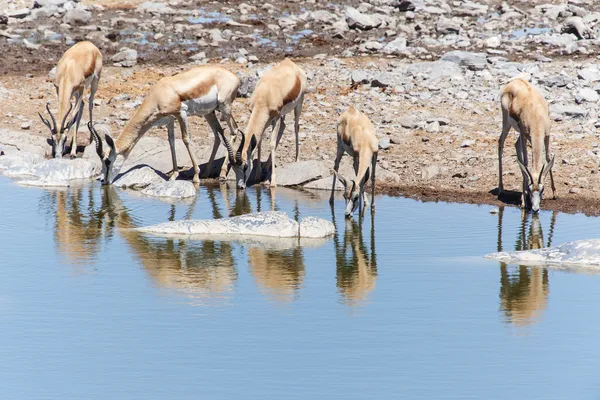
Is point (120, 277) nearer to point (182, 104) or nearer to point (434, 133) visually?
point (182, 104)

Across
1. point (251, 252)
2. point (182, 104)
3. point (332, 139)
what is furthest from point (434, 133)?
point (251, 252)

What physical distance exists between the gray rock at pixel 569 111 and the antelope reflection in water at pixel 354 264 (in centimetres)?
751

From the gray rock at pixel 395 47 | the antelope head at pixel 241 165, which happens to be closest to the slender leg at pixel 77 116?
the antelope head at pixel 241 165

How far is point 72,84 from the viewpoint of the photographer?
19.2 metres

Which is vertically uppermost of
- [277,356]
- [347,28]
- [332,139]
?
[347,28]

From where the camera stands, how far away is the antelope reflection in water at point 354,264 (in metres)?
10.8

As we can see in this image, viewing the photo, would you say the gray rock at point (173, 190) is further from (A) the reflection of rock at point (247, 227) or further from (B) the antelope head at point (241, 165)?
(A) the reflection of rock at point (247, 227)

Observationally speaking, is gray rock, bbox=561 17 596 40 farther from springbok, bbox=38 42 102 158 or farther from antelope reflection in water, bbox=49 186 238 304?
antelope reflection in water, bbox=49 186 238 304

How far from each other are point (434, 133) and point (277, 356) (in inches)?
460

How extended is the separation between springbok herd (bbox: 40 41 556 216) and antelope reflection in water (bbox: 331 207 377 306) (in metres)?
1.36

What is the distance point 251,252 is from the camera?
12422 mm

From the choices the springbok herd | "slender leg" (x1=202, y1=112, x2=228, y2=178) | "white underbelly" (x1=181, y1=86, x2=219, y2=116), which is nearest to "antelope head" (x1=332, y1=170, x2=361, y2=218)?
the springbok herd

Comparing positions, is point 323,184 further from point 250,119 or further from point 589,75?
point 589,75

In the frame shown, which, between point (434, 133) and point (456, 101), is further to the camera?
point (456, 101)
